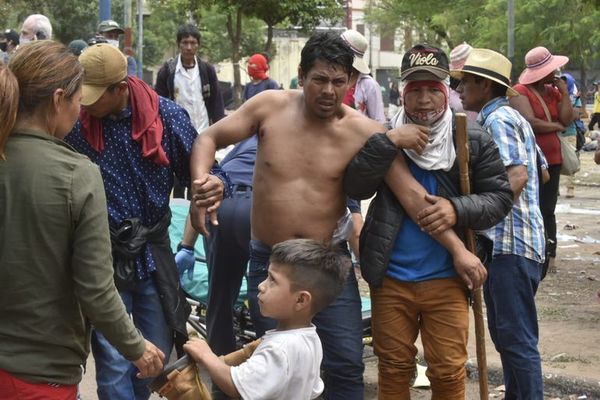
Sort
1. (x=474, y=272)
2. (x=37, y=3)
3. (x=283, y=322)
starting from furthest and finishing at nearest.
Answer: (x=37, y=3), (x=474, y=272), (x=283, y=322)

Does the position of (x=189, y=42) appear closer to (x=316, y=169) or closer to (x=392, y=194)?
(x=316, y=169)

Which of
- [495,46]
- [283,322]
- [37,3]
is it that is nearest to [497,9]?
[495,46]

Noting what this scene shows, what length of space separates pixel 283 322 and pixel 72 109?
1.11 meters

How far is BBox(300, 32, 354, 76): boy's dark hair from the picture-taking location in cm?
471

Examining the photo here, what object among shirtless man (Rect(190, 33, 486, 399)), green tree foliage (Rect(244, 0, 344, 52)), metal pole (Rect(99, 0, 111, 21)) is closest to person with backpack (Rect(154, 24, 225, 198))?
metal pole (Rect(99, 0, 111, 21))

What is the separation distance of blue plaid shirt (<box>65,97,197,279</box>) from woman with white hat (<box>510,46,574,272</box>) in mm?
4159

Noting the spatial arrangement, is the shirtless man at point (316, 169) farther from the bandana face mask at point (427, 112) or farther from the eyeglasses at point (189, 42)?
the eyeglasses at point (189, 42)

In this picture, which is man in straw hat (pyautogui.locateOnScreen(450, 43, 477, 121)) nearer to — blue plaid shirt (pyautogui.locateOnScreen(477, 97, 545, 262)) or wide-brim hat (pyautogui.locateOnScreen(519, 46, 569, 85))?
wide-brim hat (pyautogui.locateOnScreen(519, 46, 569, 85))

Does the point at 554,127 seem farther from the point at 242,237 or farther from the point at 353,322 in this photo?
the point at 353,322

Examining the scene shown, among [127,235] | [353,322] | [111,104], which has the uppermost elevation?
[111,104]

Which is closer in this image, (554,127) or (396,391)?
(396,391)

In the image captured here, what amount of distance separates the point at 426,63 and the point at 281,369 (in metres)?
1.67

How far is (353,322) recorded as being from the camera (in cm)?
490

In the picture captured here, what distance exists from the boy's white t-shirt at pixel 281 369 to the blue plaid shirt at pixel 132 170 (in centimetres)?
126
